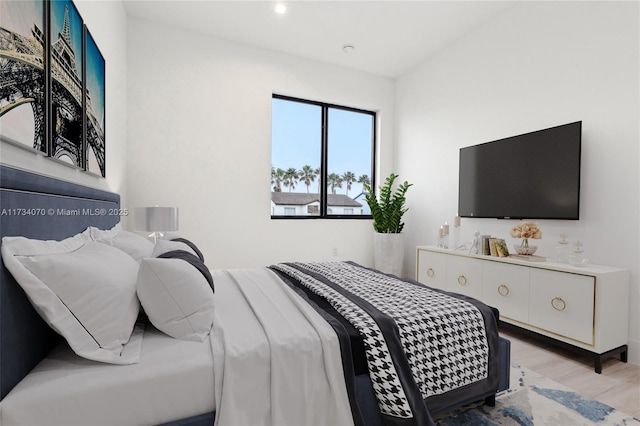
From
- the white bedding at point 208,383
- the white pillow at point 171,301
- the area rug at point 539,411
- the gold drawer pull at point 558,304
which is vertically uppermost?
the white pillow at point 171,301

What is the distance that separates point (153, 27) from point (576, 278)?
455cm

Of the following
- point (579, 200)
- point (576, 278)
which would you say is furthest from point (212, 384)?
point (579, 200)

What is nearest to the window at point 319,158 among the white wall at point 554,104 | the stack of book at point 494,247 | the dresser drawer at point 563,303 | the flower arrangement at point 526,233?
the white wall at point 554,104

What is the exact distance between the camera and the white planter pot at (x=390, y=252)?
4.27 m

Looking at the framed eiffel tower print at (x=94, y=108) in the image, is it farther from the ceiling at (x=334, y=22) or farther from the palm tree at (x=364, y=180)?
the palm tree at (x=364, y=180)

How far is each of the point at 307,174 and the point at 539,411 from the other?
11.6ft

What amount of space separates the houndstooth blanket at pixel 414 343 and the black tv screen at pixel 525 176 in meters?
1.67

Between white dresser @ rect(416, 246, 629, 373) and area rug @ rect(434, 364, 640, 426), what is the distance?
1.72 feet

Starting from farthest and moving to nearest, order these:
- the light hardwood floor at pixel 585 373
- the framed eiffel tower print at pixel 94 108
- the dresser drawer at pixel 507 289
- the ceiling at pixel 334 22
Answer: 1. the ceiling at pixel 334 22
2. the dresser drawer at pixel 507 289
3. the framed eiffel tower print at pixel 94 108
4. the light hardwood floor at pixel 585 373

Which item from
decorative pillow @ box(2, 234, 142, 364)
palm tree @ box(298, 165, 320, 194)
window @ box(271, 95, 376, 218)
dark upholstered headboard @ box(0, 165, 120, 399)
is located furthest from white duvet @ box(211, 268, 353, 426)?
palm tree @ box(298, 165, 320, 194)

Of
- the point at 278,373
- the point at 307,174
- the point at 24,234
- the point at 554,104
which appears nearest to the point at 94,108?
the point at 24,234

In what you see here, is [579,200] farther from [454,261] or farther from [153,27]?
[153,27]

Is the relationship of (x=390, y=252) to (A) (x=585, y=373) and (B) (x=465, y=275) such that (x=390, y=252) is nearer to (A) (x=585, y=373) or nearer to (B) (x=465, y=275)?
(B) (x=465, y=275)

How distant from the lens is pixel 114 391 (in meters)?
0.92
